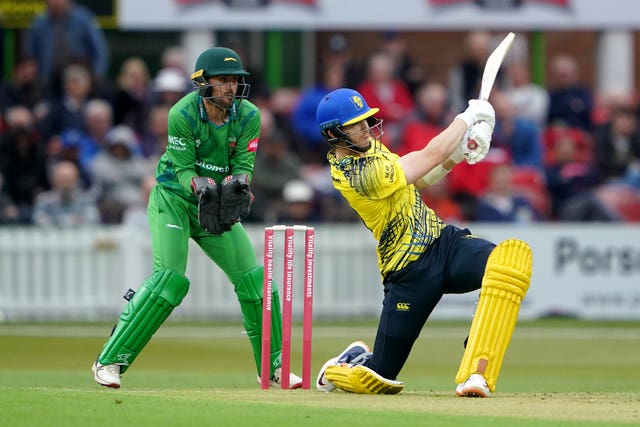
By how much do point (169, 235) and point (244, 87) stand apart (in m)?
1.05

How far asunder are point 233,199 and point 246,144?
46cm

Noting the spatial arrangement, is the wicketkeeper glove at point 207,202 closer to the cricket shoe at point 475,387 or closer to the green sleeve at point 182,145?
the green sleeve at point 182,145

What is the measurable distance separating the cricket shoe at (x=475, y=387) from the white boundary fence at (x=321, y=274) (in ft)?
24.4

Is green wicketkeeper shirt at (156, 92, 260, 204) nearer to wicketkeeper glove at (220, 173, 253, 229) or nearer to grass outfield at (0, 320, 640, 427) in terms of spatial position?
wicketkeeper glove at (220, 173, 253, 229)

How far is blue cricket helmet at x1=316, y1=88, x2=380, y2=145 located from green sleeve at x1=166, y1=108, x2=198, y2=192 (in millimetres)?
868

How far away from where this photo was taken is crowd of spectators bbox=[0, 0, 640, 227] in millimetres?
15961

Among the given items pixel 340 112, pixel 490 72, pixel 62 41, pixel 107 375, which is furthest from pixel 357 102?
pixel 62 41

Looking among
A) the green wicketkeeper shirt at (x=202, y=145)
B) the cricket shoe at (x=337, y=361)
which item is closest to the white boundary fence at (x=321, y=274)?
the cricket shoe at (x=337, y=361)

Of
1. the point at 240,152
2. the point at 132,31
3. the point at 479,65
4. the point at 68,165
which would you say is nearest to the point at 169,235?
the point at 240,152

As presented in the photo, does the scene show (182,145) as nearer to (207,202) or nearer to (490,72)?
(207,202)

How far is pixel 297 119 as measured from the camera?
1720 centimetres

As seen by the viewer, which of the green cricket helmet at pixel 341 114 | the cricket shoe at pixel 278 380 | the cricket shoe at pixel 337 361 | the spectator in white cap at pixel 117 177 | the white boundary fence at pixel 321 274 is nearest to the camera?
the green cricket helmet at pixel 341 114

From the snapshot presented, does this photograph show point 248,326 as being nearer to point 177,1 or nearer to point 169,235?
point 169,235

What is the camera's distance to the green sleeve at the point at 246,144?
354 inches
